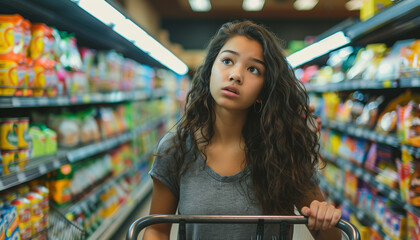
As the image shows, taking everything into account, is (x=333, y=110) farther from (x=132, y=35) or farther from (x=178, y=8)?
(x=178, y=8)

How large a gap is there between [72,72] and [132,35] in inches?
24.5

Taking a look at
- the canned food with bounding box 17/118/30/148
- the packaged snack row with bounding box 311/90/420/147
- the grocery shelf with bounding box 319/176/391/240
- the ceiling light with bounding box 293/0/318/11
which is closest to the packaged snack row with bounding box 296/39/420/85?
the packaged snack row with bounding box 311/90/420/147

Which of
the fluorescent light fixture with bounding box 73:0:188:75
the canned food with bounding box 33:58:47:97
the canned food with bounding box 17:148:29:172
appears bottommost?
the canned food with bounding box 17:148:29:172

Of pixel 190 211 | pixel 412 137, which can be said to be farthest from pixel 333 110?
pixel 190 211

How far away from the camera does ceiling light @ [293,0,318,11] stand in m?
8.29

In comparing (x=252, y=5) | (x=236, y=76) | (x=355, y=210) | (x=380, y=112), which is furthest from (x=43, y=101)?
(x=252, y=5)

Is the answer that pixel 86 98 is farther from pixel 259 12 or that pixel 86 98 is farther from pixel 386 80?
pixel 259 12

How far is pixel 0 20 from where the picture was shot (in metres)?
1.85

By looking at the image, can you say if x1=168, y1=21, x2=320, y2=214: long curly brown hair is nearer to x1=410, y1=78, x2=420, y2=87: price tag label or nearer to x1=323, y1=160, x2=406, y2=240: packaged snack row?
x1=410, y1=78, x2=420, y2=87: price tag label

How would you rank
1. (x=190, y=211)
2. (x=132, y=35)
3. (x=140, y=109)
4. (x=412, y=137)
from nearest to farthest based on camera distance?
(x=190, y=211)
(x=412, y=137)
(x=132, y=35)
(x=140, y=109)

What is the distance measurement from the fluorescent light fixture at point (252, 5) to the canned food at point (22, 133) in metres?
7.28

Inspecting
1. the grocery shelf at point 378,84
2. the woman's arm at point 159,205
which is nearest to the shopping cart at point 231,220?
the woman's arm at point 159,205

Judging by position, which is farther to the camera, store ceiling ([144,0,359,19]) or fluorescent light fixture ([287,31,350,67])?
store ceiling ([144,0,359,19])

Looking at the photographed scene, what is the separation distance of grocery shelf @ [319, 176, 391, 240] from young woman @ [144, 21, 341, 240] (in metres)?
1.73
